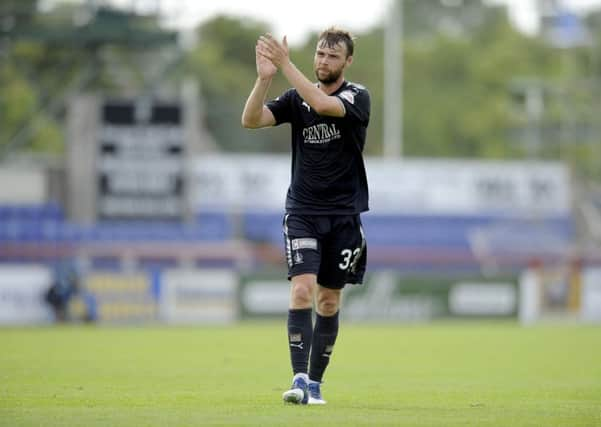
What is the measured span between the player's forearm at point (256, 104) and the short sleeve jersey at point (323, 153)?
237mm

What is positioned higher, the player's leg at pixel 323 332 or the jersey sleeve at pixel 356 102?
the jersey sleeve at pixel 356 102

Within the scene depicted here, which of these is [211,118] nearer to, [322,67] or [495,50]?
[495,50]

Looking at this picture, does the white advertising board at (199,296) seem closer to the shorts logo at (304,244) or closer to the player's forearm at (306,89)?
the shorts logo at (304,244)

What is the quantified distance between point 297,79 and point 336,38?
0.54 metres

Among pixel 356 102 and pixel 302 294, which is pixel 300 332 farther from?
pixel 356 102

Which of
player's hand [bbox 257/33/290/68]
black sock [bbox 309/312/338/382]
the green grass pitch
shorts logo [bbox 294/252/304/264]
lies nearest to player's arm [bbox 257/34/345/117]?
player's hand [bbox 257/33/290/68]

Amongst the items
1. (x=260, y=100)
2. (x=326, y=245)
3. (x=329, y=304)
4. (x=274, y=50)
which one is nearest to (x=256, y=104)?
(x=260, y=100)

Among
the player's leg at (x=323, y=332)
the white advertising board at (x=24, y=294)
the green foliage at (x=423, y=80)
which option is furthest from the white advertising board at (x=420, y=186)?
the player's leg at (x=323, y=332)

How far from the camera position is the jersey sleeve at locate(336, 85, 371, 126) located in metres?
9.23

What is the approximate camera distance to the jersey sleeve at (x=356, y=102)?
364 inches

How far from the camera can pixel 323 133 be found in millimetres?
9336

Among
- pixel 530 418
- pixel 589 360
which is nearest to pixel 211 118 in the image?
pixel 589 360

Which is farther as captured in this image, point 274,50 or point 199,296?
point 199,296

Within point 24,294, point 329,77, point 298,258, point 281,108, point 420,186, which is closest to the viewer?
point 298,258
